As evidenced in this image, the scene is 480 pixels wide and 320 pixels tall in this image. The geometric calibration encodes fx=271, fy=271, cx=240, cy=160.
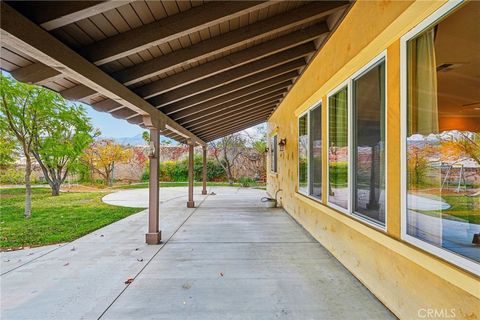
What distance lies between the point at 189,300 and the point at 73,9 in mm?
2740

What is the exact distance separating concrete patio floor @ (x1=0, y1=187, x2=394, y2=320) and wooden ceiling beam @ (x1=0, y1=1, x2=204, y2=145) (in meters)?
2.24

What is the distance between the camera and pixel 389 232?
2.51m

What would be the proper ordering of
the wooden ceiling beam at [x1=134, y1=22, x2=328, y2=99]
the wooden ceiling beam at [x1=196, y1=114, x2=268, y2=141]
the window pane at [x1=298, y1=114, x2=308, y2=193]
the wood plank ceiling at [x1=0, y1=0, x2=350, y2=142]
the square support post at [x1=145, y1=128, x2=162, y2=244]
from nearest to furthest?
the wood plank ceiling at [x1=0, y1=0, x2=350, y2=142] → the wooden ceiling beam at [x1=134, y1=22, x2=328, y2=99] → the square support post at [x1=145, y1=128, x2=162, y2=244] → the window pane at [x1=298, y1=114, x2=308, y2=193] → the wooden ceiling beam at [x1=196, y1=114, x2=268, y2=141]

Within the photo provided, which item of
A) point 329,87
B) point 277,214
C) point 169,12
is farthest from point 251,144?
point 169,12

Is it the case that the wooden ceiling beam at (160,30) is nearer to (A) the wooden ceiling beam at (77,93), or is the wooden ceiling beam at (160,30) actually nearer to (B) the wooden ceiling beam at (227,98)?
(A) the wooden ceiling beam at (77,93)

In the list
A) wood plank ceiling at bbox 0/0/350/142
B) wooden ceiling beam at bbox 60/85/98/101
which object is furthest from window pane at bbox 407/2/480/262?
wooden ceiling beam at bbox 60/85/98/101

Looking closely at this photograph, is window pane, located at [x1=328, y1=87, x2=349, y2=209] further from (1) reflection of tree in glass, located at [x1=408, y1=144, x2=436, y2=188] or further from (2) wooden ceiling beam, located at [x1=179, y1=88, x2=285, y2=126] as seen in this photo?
(2) wooden ceiling beam, located at [x1=179, y1=88, x2=285, y2=126]

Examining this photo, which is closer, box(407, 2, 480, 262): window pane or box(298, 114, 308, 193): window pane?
box(407, 2, 480, 262): window pane

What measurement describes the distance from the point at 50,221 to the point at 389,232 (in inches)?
283

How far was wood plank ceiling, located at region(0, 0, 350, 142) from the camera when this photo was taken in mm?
2371

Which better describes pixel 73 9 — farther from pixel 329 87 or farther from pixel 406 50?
pixel 329 87

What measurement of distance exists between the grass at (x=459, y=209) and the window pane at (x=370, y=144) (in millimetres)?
609

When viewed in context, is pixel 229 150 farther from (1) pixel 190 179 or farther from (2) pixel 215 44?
(2) pixel 215 44

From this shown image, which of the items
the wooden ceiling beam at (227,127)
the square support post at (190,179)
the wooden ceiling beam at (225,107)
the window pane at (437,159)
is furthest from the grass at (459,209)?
the wooden ceiling beam at (227,127)
